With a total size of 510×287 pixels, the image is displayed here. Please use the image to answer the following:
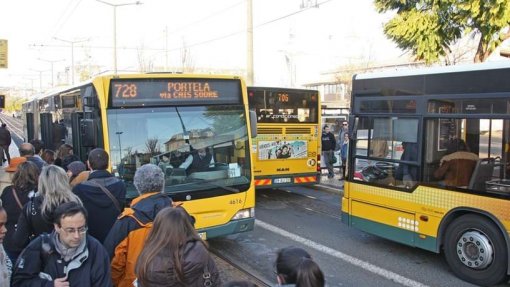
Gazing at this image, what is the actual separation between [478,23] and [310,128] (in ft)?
15.7

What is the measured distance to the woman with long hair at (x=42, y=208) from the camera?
3670 mm

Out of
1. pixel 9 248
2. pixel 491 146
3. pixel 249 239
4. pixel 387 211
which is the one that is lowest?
pixel 249 239

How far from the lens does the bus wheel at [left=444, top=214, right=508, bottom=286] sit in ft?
19.5

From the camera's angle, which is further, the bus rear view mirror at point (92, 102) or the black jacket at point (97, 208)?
the bus rear view mirror at point (92, 102)

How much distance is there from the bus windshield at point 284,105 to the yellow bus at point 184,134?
16.9ft

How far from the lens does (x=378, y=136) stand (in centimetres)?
769

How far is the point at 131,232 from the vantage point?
332 centimetres

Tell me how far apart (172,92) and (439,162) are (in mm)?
3876

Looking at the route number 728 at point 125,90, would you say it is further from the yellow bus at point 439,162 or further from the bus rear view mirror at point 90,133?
the yellow bus at point 439,162

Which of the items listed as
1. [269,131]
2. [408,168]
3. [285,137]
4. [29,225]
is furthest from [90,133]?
[285,137]

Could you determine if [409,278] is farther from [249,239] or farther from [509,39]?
[509,39]

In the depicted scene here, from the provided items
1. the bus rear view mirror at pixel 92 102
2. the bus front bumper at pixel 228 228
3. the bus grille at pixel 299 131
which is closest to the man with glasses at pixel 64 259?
the bus front bumper at pixel 228 228

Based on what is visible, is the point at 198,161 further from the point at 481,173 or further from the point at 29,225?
the point at 481,173

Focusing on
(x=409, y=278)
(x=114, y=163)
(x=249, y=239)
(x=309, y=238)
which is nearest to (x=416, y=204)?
(x=409, y=278)
